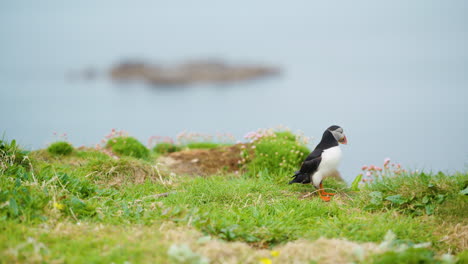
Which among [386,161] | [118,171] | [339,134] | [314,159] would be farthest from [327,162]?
[118,171]

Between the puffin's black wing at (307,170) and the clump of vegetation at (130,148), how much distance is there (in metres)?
3.90

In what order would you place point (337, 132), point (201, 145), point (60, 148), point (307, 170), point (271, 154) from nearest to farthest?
point (307, 170)
point (337, 132)
point (271, 154)
point (60, 148)
point (201, 145)

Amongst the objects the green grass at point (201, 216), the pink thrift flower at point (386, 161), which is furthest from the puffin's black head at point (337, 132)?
the pink thrift flower at point (386, 161)

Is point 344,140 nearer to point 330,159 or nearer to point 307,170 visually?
point 330,159

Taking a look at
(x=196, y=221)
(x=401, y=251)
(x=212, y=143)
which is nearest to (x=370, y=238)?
(x=401, y=251)

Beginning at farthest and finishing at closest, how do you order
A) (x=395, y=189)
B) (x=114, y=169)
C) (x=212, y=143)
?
(x=212, y=143) < (x=114, y=169) < (x=395, y=189)

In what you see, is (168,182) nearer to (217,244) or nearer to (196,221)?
(196,221)

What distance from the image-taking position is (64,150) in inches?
340

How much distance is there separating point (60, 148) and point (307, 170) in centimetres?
528

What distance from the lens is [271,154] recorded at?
7820 millimetres

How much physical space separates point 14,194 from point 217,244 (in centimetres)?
227

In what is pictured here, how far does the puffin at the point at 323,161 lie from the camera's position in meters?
5.89

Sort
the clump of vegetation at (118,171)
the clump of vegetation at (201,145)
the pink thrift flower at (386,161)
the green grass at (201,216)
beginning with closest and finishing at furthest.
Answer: the green grass at (201,216), the clump of vegetation at (118,171), the pink thrift flower at (386,161), the clump of vegetation at (201,145)

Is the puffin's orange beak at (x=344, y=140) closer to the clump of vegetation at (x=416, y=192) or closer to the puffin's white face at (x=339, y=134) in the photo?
the puffin's white face at (x=339, y=134)
